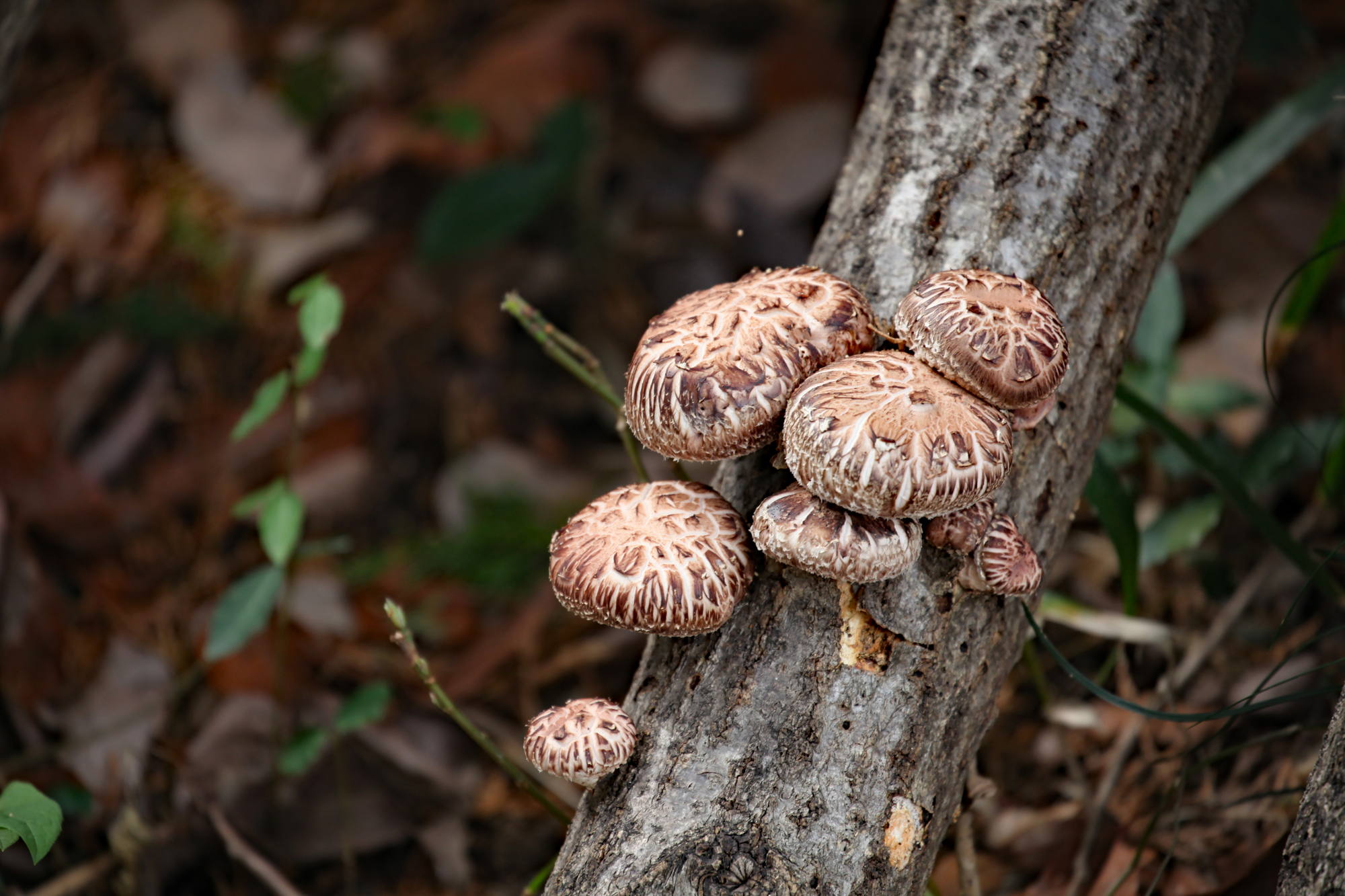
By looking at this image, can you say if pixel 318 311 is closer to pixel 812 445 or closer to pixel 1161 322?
pixel 812 445

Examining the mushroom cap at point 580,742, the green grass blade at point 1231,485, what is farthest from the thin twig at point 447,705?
the green grass blade at point 1231,485

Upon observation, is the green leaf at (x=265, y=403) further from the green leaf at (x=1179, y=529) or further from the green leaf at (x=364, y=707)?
the green leaf at (x=1179, y=529)

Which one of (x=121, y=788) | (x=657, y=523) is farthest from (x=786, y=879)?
(x=121, y=788)

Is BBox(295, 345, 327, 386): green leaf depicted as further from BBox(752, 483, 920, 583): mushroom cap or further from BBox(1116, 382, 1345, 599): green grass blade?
BBox(1116, 382, 1345, 599): green grass blade

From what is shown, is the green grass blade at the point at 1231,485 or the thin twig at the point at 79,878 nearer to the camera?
the green grass blade at the point at 1231,485

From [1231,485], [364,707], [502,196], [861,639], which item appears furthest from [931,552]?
[502,196]

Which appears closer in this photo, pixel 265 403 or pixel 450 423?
pixel 265 403

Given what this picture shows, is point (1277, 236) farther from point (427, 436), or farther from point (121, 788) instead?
point (121, 788)
